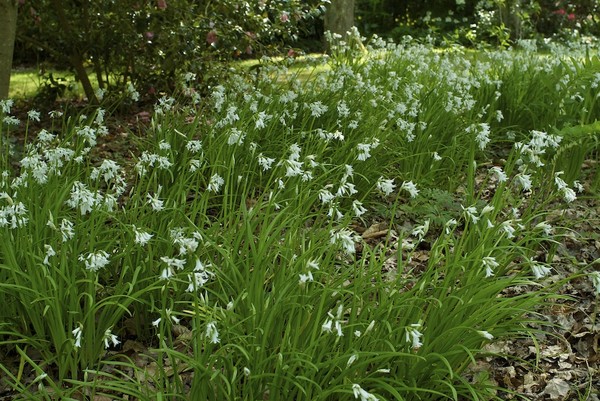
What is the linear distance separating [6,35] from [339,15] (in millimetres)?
7236

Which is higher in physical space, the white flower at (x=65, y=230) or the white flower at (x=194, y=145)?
the white flower at (x=194, y=145)

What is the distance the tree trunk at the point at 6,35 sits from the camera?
5.55 metres

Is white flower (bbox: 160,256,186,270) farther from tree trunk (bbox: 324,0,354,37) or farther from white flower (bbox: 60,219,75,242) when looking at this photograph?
tree trunk (bbox: 324,0,354,37)

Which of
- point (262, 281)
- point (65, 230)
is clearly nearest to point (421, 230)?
point (262, 281)

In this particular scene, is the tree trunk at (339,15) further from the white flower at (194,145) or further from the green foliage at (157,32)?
the white flower at (194,145)

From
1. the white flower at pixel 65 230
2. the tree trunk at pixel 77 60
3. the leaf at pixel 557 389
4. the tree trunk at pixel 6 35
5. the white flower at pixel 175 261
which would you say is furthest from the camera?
the tree trunk at pixel 77 60

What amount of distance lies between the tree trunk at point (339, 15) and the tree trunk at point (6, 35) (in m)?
7.08

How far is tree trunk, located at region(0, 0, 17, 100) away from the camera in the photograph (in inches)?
219

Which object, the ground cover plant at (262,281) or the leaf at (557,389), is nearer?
the ground cover plant at (262,281)

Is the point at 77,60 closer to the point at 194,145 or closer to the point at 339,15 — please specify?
the point at 194,145

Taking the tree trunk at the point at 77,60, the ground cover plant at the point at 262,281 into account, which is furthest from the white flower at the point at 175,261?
the tree trunk at the point at 77,60

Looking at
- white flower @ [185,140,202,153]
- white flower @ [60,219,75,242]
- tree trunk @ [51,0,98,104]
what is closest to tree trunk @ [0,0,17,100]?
tree trunk @ [51,0,98,104]

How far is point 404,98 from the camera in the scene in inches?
221

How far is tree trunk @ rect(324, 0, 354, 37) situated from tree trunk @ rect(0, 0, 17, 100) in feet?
23.2
